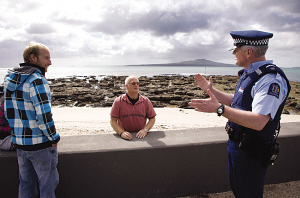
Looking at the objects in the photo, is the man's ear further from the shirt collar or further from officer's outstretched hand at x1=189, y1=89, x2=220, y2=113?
the shirt collar

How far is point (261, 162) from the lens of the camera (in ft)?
5.85

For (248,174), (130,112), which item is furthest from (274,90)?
(130,112)

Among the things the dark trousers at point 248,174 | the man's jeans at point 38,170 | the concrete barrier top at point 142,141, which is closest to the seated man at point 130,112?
the concrete barrier top at point 142,141

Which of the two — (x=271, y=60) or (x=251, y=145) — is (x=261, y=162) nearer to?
(x=251, y=145)

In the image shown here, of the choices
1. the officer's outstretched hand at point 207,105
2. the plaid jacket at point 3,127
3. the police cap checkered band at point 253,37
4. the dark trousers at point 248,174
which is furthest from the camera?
the plaid jacket at point 3,127

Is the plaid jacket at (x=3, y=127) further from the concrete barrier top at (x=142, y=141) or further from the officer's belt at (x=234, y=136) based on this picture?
the officer's belt at (x=234, y=136)

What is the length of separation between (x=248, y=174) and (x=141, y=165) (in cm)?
110

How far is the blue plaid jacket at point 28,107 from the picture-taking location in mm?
1713

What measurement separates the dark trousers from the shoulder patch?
0.57m

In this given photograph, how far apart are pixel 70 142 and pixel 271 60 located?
2234 mm

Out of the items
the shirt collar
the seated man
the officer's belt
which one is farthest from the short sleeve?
the seated man

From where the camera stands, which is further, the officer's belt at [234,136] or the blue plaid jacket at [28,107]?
the officer's belt at [234,136]

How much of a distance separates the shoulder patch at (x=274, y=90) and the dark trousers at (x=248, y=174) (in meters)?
0.57

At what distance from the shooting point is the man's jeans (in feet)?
6.14
